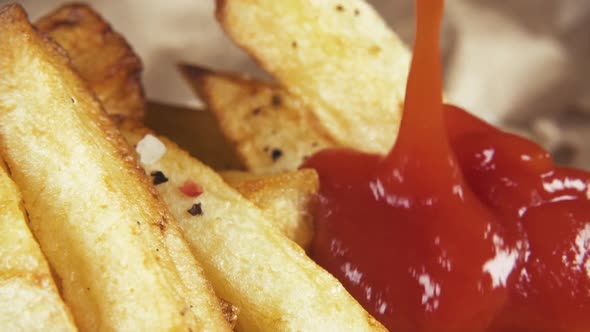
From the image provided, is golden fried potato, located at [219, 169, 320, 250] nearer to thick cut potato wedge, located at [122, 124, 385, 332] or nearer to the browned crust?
thick cut potato wedge, located at [122, 124, 385, 332]

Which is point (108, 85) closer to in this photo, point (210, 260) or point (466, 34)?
point (210, 260)

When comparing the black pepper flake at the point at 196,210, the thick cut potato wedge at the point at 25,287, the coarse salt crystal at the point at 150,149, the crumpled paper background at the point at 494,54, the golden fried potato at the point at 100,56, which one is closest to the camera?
the thick cut potato wedge at the point at 25,287

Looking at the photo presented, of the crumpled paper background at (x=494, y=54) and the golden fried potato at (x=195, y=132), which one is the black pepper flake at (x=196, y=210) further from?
the crumpled paper background at (x=494, y=54)

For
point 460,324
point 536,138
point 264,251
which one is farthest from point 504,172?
point 536,138

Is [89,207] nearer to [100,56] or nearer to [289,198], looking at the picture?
[289,198]

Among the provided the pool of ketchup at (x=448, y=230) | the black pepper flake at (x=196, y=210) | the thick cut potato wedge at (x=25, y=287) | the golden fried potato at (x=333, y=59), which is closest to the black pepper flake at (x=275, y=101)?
the golden fried potato at (x=333, y=59)

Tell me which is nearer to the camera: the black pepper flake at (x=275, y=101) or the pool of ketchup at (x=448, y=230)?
the pool of ketchup at (x=448, y=230)
